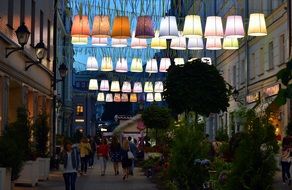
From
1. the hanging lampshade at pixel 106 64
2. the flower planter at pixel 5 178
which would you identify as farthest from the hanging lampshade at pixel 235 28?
the hanging lampshade at pixel 106 64

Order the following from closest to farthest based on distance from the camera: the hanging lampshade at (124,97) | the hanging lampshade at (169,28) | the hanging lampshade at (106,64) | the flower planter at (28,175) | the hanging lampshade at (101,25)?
the flower planter at (28,175), the hanging lampshade at (169,28), the hanging lampshade at (101,25), the hanging lampshade at (106,64), the hanging lampshade at (124,97)

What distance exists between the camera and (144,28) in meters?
26.6

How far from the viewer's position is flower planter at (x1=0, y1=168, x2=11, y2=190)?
15.4 meters

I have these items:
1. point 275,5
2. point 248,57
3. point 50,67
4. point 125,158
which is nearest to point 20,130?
point 125,158

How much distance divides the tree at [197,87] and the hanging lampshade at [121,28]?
416 centimetres

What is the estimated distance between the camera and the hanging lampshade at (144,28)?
26484 mm

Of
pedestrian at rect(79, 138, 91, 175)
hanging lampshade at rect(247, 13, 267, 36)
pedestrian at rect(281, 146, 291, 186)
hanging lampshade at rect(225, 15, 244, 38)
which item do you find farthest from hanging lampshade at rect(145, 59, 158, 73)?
pedestrian at rect(281, 146, 291, 186)

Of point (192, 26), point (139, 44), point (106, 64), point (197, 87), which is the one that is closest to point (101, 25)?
point (192, 26)

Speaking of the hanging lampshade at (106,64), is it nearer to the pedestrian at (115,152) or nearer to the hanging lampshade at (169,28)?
the pedestrian at (115,152)

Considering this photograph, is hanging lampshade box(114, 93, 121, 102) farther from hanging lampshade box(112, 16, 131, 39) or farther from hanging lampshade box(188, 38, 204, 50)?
hanging lampshade box(112, 16, 131, 39)

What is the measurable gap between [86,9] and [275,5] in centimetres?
1181

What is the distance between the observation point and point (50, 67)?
37.6m

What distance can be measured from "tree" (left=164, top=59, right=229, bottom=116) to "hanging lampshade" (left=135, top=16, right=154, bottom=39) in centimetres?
385

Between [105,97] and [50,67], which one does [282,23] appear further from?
[105,97]
